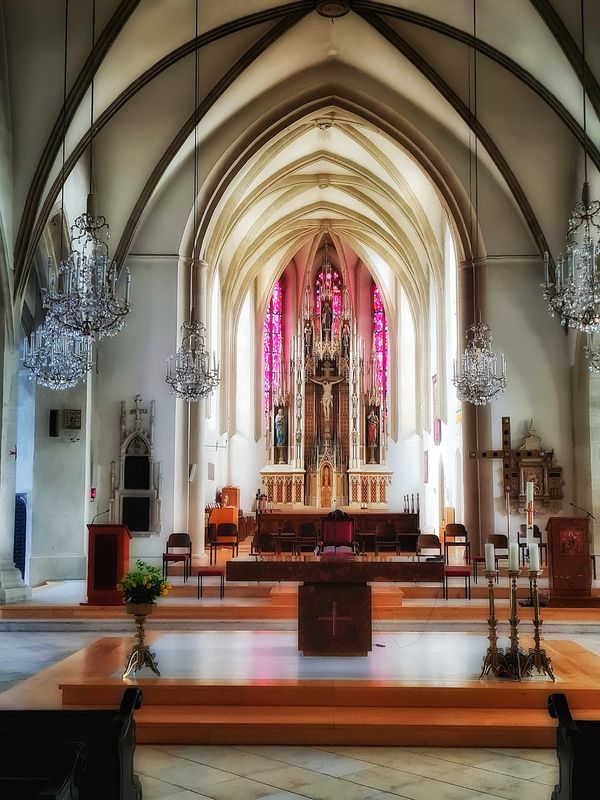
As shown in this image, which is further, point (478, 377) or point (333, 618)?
point (478, 377)

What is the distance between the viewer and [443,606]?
12.5 meters

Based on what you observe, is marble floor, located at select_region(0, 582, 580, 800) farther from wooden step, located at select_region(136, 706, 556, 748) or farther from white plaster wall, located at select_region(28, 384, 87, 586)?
white plaster wall, located at select_region(28, 384, 87, 586)

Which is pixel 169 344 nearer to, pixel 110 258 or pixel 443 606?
pixel 110 258

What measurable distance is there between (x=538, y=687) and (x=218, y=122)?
13324 mm

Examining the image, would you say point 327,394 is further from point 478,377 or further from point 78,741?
point 78,741

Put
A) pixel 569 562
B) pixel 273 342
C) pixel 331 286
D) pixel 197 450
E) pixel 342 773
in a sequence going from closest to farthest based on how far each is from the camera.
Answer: pixel 342 773 → pixel 569 562 → pixel 197 450 → pixel 331 286 → pixel 273 342

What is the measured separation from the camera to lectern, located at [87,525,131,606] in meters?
12.8

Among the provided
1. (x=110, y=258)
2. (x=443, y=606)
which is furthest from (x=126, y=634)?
(x=110, y=258)

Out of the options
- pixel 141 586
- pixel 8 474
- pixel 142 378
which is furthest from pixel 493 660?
pixel 142 378

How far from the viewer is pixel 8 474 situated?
1371cm

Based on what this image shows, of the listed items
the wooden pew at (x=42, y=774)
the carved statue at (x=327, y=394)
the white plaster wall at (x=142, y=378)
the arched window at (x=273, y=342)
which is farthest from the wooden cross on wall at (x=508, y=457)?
the arched window at (x=273, y=342)

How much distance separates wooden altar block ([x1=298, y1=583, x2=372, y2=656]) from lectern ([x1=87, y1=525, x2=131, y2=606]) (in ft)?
16.3

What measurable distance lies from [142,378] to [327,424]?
12.8m

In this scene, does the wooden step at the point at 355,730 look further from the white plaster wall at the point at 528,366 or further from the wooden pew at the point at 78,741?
the white plaster wall at the point at 528,366
